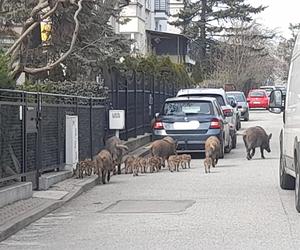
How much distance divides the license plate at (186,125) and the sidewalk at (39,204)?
559 centimetres

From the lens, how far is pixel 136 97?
26344 mm

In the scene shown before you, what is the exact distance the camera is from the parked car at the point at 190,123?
2117 centimetres

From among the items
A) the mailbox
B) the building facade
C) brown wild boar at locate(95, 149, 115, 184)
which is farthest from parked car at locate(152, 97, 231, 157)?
the building facade

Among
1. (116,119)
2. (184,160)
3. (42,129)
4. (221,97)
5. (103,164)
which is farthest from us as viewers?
(221,97)

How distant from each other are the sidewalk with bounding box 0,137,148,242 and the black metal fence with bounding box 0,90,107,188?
0.40 m

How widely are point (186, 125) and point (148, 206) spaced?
8.66 metres

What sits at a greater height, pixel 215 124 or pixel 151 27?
pixel 151 27

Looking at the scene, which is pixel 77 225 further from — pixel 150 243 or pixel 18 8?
pixel 18 8

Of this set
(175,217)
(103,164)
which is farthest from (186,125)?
(175,217)

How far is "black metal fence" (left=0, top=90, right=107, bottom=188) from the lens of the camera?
1246 cm

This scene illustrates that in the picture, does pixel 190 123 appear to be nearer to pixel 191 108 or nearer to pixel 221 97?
pixel 191 108

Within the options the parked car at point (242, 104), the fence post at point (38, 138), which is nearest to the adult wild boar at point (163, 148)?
the fence post at point (38, 138)

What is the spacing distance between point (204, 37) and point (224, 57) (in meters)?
2.48

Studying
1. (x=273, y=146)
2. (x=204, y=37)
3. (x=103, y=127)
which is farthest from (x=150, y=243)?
(x=204, y=37)
